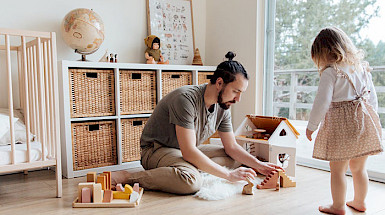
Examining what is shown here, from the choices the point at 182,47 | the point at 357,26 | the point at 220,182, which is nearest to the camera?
the point at 220,182

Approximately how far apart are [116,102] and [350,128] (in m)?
1.46

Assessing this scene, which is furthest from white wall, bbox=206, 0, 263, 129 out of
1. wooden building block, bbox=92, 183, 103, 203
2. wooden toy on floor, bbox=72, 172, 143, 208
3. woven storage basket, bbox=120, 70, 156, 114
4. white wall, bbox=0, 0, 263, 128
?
wooden building block, bbox=92, 183, 103, 203

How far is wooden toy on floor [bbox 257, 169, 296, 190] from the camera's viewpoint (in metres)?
1.75

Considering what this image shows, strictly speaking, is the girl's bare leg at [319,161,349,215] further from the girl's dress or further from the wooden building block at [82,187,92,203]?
the wooden building block at [82,187,92,203]

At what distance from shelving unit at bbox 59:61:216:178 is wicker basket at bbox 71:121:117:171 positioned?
0.5 inches

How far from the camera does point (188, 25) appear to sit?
2.95m

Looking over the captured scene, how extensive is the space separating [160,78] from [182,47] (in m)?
0.63

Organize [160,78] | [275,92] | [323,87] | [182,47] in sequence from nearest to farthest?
[323,87]
[160,78]
[275,92]
[182,47]

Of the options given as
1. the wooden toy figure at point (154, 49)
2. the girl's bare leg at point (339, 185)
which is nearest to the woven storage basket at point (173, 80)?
the wooden toy figure at point (154, 49)

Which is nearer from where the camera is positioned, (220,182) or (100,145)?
(220,182)

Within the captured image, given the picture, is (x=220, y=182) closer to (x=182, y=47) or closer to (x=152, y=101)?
(x=152, y=101)

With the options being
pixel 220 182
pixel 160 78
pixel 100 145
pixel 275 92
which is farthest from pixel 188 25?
pixel 220 182

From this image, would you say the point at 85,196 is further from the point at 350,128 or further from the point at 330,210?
the point at 350,128

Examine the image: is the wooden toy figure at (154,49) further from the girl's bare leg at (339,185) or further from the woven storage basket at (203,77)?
the girl's bare leg at (339,185)
